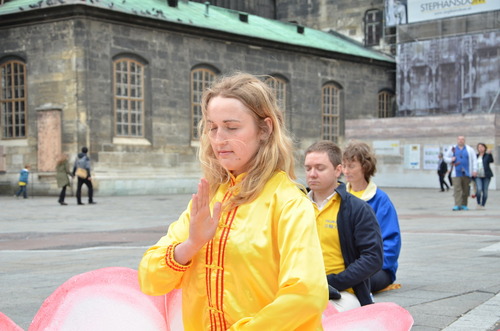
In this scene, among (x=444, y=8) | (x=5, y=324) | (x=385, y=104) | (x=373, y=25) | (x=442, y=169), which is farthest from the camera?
(x=373, y=25)

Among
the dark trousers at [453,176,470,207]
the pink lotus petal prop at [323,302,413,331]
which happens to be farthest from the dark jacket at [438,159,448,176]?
the pink lotus petal prop at [323,302,413,331]

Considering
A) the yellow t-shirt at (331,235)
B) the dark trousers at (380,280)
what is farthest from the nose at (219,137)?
the dark trousers at (380,280)

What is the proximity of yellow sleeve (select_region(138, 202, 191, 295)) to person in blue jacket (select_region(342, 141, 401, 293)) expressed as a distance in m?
3.14

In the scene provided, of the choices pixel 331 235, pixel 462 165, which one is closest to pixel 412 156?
pixel 462 165

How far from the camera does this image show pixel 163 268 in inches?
99.9

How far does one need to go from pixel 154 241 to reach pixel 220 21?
20.0 m

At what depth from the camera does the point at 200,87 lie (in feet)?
91.0

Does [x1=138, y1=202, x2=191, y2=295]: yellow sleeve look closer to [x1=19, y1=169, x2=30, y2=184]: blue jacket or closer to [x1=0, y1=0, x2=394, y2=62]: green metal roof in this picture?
[x1=19, y1=169, x2=30, y2=184]: blue jacket

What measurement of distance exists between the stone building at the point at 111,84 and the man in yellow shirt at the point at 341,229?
16970mm

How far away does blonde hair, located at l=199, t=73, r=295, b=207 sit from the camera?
8.19 feet

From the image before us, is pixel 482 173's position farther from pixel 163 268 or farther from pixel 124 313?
pixel 163 268

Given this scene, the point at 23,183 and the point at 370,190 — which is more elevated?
the point at 370,190

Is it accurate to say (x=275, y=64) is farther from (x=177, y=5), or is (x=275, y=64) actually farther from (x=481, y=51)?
(x=481, y=51)

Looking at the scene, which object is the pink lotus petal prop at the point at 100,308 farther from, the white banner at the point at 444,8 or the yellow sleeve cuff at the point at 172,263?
the white banner at the point at 444,8
